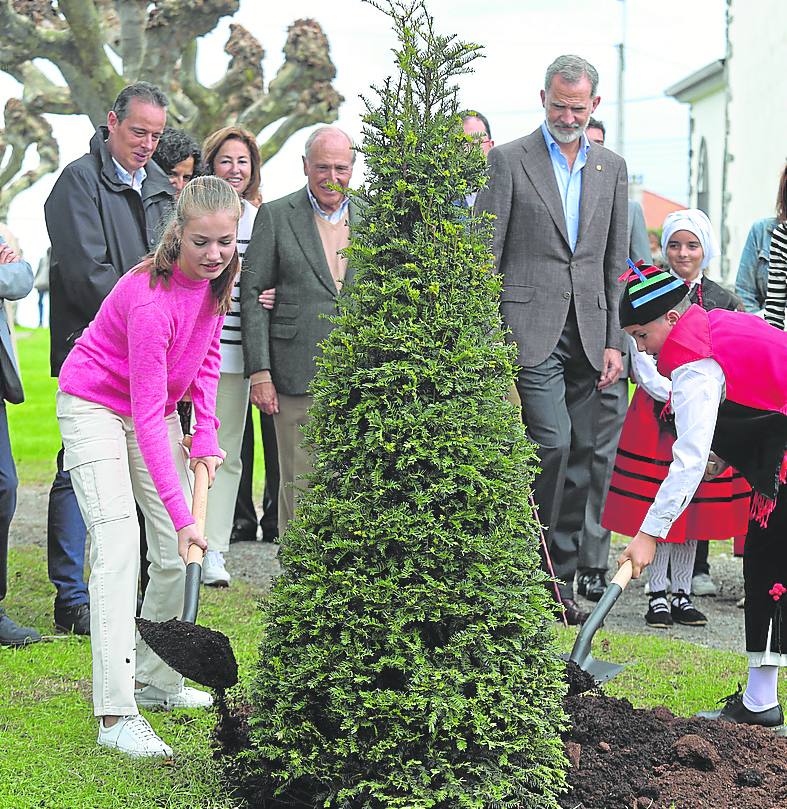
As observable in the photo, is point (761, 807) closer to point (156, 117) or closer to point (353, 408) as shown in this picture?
point (353, 408)

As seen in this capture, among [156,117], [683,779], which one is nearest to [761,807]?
[683,779]

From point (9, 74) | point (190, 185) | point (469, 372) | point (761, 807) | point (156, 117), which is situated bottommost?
point (761, 807)

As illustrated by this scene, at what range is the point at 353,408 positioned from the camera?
3330mm

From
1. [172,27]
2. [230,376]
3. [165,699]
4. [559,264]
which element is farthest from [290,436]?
[172,27]

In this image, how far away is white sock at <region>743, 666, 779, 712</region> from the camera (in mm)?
4711

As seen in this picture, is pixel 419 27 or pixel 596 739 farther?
pixel 596 739

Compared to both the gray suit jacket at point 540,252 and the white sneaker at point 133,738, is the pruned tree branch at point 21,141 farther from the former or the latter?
the white sneaker at point 133,738

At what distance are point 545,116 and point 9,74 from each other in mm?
14274

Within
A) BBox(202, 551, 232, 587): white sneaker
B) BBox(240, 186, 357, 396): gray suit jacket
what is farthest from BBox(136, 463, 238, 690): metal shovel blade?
BBox(202, 551, 232, 587): white sneaker

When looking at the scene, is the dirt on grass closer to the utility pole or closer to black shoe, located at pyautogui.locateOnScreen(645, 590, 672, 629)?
black shoe, located at pyautogui.locateOnScreen(645, 590, 672, 629)

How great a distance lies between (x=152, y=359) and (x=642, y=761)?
91.1 inches

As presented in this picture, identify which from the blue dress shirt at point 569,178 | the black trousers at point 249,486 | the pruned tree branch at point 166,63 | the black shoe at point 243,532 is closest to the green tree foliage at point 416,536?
the blue dress shirt at point 569,178

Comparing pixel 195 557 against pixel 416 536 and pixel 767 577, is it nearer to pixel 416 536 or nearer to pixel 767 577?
pixel 416 536

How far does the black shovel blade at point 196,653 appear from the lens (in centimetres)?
371
